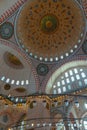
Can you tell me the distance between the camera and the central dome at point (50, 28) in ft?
48.0

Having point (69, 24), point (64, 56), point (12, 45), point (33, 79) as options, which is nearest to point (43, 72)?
point (33, 79)

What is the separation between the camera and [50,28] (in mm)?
15625

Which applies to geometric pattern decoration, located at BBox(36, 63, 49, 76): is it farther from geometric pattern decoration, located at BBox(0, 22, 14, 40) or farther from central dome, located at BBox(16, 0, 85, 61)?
geometric pattern decoration, located at BBox(0, 22, 14, 40)

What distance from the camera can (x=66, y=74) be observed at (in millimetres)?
15758

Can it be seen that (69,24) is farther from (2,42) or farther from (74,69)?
(2,42)

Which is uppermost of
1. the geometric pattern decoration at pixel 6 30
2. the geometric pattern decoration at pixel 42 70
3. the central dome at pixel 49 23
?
the central dome at pixel 49 23

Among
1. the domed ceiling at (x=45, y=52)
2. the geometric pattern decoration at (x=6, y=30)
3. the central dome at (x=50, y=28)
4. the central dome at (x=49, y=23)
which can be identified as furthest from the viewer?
the central dome at (x=49, y=23)

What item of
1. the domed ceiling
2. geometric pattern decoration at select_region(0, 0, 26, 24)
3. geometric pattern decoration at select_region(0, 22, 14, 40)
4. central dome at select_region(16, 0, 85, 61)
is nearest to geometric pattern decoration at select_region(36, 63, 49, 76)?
the domed ceiling

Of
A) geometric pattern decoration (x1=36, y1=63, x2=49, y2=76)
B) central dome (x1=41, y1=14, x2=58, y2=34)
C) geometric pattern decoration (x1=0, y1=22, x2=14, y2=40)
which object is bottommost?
geometric pattern decoration (x1=36, y1=63, x2=49, y2=76)

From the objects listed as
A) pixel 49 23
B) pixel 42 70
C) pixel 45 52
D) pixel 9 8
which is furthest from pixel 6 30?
pixel 42 70

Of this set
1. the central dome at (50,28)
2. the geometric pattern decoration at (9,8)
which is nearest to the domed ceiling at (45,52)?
the central dome at (50,28)

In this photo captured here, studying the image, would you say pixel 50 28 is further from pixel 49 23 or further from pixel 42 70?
pixel 42 70

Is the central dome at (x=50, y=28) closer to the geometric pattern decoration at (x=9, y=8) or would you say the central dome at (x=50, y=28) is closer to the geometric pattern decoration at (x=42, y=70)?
the geometric pattern decoration at (x=42, y=70)

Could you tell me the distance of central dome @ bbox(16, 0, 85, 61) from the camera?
576 inches
